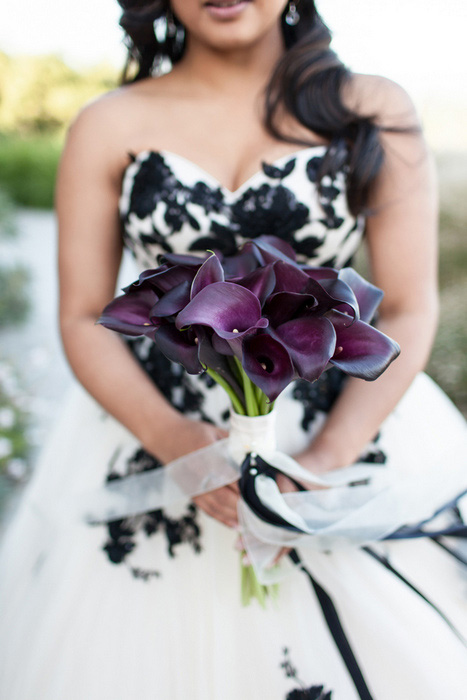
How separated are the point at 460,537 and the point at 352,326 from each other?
62cm

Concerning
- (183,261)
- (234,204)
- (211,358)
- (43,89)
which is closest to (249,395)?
(211,358)

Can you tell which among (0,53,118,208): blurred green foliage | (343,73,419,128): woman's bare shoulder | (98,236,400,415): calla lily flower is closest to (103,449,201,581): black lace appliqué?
(98,236,400,415): calla lily flower

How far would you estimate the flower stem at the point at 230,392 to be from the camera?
93 cm

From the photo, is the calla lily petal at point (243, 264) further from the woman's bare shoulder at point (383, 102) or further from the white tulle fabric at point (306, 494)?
the woman's bare shoulder at point (383, 102)

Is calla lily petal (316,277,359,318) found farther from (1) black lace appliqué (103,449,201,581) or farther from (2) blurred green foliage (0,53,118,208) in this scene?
(2) blurred green foliage (0,53,118,208)

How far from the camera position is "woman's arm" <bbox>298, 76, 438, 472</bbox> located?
128 cm

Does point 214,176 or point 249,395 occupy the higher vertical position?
point 214,176

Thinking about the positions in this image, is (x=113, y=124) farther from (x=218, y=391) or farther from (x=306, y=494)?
(x=306, y=494)

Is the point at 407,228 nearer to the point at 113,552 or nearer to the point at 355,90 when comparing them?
the point at 355,90

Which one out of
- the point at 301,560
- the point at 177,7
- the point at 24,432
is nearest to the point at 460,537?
the point at 301,560

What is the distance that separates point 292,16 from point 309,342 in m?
1.21

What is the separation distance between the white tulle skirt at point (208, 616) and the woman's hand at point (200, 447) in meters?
0.11

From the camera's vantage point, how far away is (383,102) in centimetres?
137

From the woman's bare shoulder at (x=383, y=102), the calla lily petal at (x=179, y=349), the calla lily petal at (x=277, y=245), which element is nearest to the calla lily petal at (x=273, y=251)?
the calla lily petal at (x=277, y=245)
